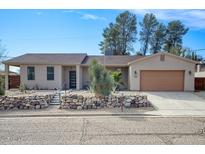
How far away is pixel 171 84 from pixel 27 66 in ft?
41.5

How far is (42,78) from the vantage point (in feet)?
74.4

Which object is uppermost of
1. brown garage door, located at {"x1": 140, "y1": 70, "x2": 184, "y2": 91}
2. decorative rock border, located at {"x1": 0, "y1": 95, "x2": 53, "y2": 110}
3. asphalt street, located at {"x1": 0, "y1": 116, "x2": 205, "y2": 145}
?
brown garage door, located at {"x1": 140, "y1": 70, "x2": 184, "y2": 91}

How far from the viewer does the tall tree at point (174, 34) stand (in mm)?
37562

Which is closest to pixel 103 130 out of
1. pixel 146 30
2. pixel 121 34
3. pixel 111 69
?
pixel 111 69

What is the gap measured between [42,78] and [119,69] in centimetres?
708

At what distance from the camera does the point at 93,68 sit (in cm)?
1362

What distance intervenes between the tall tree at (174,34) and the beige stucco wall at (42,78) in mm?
21015

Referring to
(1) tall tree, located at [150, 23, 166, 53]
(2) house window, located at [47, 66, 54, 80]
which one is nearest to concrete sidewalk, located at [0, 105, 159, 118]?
(2) house window, located at [47, 66, 54, 80]

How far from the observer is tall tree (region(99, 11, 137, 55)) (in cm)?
3818

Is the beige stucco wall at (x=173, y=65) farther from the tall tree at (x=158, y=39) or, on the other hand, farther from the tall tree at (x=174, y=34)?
the tall tree at (x=158, y=39)

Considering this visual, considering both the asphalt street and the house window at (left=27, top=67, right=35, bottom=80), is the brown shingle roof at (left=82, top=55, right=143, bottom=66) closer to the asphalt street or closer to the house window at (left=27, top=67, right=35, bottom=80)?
the house window at (left=27, top=67, right=35, bottom=80)

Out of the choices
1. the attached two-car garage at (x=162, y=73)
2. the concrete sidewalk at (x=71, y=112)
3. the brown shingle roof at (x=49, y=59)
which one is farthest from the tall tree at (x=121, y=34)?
the concrete sidewalk at (x=71, y=112)

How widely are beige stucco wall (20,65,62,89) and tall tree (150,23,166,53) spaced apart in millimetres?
20716

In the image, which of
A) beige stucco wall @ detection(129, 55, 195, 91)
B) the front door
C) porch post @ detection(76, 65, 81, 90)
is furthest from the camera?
the front door
